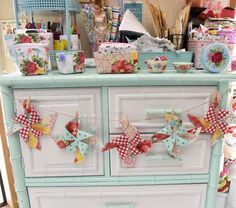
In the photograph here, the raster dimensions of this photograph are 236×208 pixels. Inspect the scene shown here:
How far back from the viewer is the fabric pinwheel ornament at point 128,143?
0.81m

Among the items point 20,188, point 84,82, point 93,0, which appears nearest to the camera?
point 84,82

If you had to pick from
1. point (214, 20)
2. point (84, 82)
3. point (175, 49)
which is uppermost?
point (214, 20)

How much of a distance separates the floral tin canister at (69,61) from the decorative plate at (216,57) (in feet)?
1.51

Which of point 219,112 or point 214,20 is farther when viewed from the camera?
point 214,20

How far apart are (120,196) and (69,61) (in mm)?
579

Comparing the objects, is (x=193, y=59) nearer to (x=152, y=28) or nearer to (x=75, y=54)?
(x=152, y=28)

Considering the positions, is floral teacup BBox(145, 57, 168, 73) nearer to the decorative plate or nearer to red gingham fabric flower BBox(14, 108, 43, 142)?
the decorative plate

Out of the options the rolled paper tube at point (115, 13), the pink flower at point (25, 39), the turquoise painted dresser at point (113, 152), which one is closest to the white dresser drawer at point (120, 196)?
the turquoise painted dresser at point (113, 152)

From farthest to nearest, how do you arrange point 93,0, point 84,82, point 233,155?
point 233,155
point 93,0
point 84,82

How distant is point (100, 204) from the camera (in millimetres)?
924

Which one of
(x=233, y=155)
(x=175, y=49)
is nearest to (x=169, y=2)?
(x=175, y=49)

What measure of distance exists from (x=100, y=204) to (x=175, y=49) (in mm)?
718

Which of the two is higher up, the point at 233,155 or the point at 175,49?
the point at 175,49

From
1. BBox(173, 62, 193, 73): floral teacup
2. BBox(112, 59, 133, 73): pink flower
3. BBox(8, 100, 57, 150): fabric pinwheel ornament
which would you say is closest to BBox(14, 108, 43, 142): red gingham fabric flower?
BBox(8, 100, 57, 150): fabric pinwheel ornament
